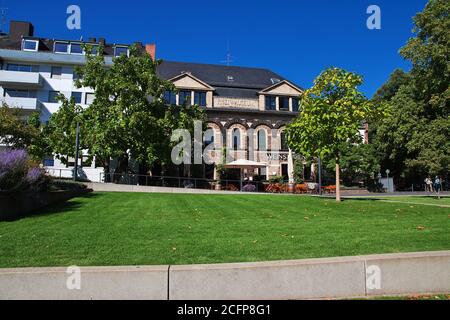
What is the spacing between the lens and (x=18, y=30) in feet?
151

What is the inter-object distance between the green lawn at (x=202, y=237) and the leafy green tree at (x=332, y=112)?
5.89 metres

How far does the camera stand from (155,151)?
1062 inches

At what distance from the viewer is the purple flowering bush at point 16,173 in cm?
1098

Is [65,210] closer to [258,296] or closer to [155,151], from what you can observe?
[258,296]

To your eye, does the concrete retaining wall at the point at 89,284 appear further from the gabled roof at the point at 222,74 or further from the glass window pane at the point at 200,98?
the gabled roof at the point at 222,74

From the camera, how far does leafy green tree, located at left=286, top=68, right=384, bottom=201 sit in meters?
16.2

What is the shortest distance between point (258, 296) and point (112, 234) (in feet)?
14.0

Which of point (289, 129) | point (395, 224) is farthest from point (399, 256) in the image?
point (289, 129)

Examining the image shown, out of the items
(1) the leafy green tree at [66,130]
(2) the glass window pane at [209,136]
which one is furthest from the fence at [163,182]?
(2) the glass window pane at [209,136]

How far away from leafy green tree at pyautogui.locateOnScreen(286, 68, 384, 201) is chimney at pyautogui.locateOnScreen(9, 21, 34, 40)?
43.1 m

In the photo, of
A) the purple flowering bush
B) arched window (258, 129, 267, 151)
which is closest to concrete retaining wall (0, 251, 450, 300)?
the purple flowering bush

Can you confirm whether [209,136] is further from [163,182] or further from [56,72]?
[56,72]
